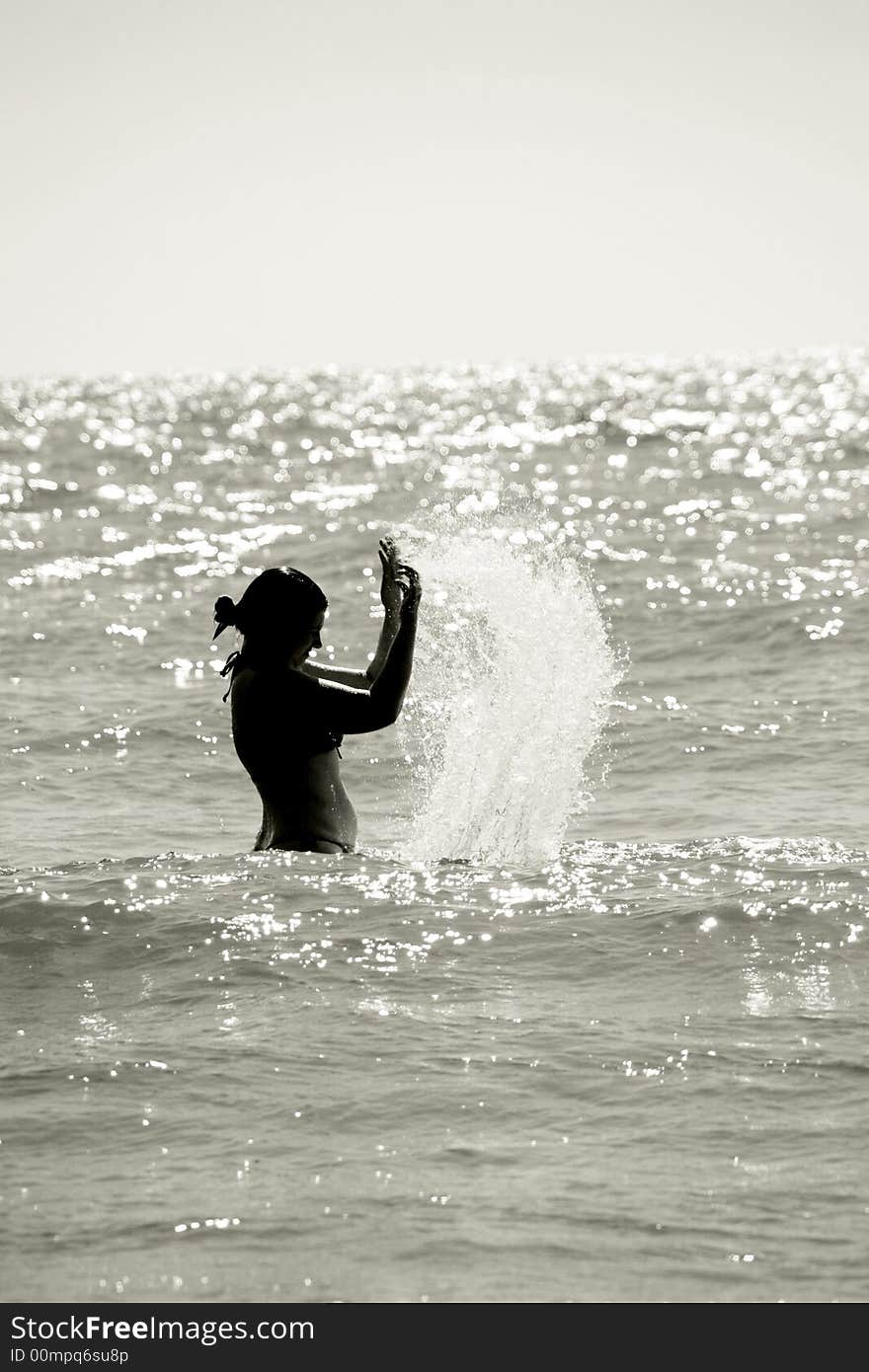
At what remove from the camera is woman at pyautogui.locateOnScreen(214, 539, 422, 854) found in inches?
272

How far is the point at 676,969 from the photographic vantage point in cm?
636

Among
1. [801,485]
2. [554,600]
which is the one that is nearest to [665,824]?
[554,600]

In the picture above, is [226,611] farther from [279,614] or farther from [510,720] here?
[510,720]

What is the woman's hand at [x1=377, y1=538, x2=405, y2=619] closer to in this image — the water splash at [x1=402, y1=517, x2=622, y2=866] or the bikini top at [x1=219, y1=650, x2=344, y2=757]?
the bikini top at [x1=219, y1=650, x2=344, y2=757]

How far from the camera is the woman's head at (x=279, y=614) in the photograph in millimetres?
7027

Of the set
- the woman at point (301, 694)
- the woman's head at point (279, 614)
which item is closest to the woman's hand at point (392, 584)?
the woman at point (301, 694)

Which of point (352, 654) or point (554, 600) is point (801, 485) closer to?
point (352, 654)

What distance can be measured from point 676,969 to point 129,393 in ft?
295

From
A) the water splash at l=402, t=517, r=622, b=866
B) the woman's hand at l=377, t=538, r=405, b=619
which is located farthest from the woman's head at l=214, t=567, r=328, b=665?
the water splash at l=402, t=517, r=622, b=866

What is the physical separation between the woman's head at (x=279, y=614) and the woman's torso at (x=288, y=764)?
118mm

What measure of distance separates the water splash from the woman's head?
5.18 feet

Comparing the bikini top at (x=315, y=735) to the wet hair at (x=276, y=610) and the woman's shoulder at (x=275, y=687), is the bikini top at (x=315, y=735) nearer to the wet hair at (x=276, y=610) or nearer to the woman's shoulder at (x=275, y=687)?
Result: the woman's shoulder at (x=275, y=687)

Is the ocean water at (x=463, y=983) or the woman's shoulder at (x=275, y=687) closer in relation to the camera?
the ocean water at (x=463, y=983)

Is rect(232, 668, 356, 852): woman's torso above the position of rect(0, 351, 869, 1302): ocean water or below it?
above
